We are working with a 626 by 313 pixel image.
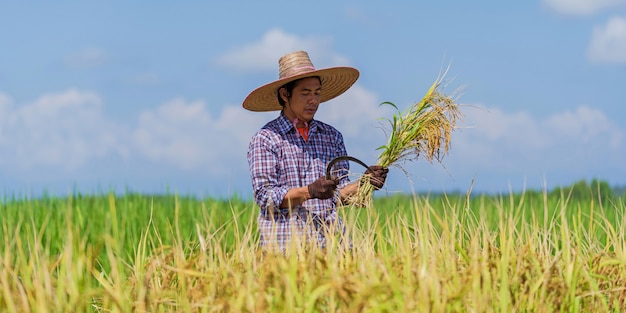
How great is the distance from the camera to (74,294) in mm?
2801

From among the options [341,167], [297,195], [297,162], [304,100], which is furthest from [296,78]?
[297,195]

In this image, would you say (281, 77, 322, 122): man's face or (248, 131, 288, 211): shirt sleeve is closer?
(248, 131, 288, 211): shirt sleeve

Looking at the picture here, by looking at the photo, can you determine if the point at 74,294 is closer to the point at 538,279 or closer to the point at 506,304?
the point at 506,304

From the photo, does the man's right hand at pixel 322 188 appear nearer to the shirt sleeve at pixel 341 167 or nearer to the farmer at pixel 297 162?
the farmer at pixel 297 162

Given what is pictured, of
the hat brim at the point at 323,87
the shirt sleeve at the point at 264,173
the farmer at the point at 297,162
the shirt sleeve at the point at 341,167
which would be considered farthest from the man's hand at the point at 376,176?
the hat brim at the point at 323,87

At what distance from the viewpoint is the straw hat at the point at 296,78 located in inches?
163

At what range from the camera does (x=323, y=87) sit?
4.62 metres

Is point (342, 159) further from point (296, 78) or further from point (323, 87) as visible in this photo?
point (323, 87)

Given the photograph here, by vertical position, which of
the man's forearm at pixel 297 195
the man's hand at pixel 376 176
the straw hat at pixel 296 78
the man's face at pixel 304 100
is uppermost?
the straw hat at pixel 296 78

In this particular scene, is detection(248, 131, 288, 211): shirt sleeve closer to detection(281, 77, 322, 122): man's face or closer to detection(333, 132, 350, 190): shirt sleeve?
detection(281, 77, 322, 122): man's face

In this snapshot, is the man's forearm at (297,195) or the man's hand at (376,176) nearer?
the man's forearm at (297,195)

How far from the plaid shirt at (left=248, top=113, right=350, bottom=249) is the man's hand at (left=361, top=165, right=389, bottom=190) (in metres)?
0.15

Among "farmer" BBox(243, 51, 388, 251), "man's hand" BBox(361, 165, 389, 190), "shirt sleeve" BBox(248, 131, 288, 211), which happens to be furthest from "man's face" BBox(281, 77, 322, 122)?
"man's hand" BBox(361, 165, 389, 190)

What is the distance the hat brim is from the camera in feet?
13.7
